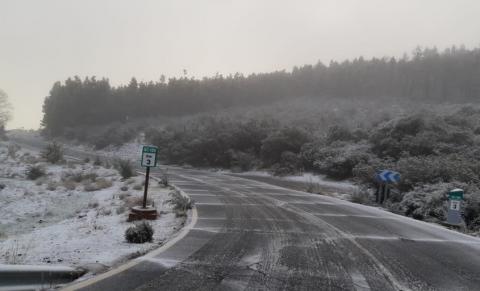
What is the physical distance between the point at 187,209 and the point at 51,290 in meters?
7.37

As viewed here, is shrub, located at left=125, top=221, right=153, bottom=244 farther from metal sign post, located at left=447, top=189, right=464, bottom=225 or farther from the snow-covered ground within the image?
metal sign post, located at left=447, top=189, right=464, bottom=225

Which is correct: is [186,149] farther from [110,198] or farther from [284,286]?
[284,286]

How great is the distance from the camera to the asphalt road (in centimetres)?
554

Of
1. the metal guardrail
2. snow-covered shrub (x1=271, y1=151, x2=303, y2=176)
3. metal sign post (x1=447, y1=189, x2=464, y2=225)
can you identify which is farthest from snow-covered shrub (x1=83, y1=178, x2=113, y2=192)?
the metal guardrail

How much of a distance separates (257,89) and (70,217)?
2728 inches

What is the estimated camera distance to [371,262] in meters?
6.88

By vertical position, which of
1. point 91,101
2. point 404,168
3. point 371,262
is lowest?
point 371,262

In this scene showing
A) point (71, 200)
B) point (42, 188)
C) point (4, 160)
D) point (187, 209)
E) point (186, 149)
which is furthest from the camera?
point (186, 149)

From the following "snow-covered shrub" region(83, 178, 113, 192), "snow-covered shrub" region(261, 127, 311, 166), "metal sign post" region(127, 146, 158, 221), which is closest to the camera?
"metal sign post" region(127, 146, 158, 221)

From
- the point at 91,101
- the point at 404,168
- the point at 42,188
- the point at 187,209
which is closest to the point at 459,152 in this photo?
the point at 404,168

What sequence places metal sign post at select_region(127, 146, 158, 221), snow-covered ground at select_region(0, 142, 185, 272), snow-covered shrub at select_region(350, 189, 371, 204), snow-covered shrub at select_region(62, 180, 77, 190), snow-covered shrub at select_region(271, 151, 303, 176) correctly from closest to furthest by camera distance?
snow-covered ground at select_region(0, 142, 185, 272) < metal sign post at select_region(127, 146, 158, 221) < snow-covered shrub at select_region(350, 189, 371, 204) < snow-covered shrub at select_region(62, 180, 77, 190) < snow-covered shrub at select_region(271, 151, 303, 176)

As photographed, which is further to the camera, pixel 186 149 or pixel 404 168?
pixel 186 149

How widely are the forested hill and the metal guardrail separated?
70965 mm

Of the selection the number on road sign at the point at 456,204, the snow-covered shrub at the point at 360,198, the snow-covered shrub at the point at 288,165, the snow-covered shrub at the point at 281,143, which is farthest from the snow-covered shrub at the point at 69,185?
the number on road sign at the point at 456,204
